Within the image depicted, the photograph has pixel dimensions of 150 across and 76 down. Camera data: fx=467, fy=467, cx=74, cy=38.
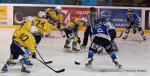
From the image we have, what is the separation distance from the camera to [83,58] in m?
10.4

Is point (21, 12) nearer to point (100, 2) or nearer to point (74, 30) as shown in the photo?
point (100, 2)

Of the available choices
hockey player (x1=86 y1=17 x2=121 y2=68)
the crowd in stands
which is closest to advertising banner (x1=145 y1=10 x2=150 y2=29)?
the crowd in stands

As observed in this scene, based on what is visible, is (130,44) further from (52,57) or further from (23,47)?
(23,47)

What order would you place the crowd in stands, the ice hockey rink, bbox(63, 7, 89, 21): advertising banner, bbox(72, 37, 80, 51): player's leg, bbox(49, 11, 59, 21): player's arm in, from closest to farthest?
1. the ice hockey rink
2. bbox(72, 37, 80, 51): player's leg
3. bbox(49, 11, 59, 21): player's arm
4. bbox(63, 7, 89, 21): advertising banner
5. the crowd in stands

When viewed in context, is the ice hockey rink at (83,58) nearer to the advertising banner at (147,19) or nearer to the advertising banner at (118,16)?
the advertising banner at (147,19)

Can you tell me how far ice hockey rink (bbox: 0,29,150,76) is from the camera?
27.9 feet

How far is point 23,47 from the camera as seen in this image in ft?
26.1

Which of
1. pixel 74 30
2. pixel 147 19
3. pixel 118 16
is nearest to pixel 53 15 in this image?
pixel 74 30

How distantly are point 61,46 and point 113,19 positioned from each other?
4.90 m

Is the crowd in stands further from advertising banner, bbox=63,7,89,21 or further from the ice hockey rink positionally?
the ice hockey rink

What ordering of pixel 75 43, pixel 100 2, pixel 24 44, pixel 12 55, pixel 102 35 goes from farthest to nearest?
pixel 100 2, pixel 75 43, pixel 102 35, pixel 12 55, pixel 24 44

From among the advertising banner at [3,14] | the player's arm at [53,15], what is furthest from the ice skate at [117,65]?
the advertising banner at [3,14]

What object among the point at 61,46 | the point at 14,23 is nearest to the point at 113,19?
the point at 14,23

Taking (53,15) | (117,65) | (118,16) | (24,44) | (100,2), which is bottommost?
(117,65)
